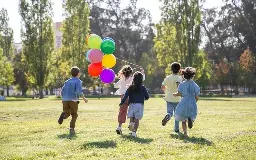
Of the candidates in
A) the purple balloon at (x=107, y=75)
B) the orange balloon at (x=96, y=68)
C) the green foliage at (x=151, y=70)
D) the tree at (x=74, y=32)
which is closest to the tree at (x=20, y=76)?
the tree at (x=74, y=32)

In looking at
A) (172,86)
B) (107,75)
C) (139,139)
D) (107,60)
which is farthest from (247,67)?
(139,139)

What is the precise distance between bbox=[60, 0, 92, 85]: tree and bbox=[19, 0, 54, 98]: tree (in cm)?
297

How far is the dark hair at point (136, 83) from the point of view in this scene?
9845mm

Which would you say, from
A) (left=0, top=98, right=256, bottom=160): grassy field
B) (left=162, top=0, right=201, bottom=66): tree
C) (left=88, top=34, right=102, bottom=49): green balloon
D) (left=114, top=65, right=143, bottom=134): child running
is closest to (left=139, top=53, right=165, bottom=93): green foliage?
(left=162, top=0, right=201, bottom=66): tree

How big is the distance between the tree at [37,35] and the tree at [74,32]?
9.74 feet

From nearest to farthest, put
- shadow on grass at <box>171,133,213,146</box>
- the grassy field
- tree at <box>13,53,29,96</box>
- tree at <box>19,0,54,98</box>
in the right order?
1. the grassy field
2. shadow on grass at <box>171,133,213,146</box>
3. tree at <box>19,0,54,98</box>
4. tree at <box>13,53,29,96</box>

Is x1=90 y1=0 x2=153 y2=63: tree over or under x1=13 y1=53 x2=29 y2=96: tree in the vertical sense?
over

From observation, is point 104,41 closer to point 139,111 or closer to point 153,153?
point 139,111

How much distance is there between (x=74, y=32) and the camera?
53.8m

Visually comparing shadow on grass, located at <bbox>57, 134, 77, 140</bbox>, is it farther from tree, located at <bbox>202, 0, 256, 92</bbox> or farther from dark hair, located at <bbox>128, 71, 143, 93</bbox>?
tree, located at <bbox>202, 0, 256, 92</bbox>

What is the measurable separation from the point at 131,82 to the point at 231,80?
5663 cm

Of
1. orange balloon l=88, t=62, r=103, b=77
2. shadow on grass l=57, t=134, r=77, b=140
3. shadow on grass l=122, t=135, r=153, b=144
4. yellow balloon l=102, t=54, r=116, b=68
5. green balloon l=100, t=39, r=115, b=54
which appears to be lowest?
shadow on grass l=122, t=135, r=153, b=144

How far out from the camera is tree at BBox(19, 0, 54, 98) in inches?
1981

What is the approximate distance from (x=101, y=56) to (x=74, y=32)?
42783mm
